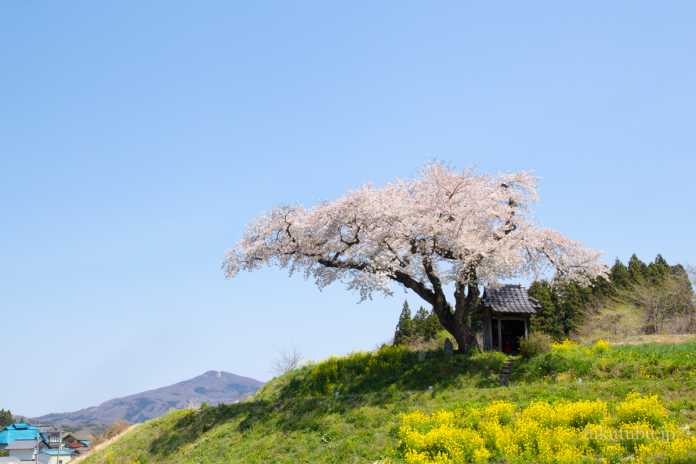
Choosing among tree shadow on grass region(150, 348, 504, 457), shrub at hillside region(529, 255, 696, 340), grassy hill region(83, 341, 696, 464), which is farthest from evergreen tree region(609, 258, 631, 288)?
tree shadow on grass region(150, 348, 504, 457)

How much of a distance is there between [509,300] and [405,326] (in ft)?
49.0

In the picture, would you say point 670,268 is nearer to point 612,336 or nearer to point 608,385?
point 612,336

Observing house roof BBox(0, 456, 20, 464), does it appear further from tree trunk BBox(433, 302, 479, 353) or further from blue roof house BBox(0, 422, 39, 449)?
tree trunk BBox(433, 302, 479, 353)

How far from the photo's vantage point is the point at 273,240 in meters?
30.6

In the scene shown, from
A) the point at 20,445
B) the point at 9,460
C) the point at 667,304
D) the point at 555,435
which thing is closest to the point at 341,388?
the point at 555,435

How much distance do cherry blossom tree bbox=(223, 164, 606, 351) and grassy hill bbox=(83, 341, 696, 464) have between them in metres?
3.51

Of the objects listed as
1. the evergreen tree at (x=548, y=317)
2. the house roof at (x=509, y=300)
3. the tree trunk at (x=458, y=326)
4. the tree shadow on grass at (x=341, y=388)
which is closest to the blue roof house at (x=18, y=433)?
the tree shadow on grass at (x=341, y=388)

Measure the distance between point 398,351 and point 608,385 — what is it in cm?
1174

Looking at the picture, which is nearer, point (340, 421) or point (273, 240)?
point (340, 421)

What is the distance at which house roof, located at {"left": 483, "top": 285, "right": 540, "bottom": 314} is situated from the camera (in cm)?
3075

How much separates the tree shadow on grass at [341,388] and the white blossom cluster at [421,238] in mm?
3496

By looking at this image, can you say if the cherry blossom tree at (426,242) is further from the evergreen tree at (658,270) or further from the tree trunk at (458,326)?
the evergreen tree at (658,270)

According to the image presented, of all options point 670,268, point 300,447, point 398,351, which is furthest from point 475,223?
point 670,268

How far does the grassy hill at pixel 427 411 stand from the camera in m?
16.0
